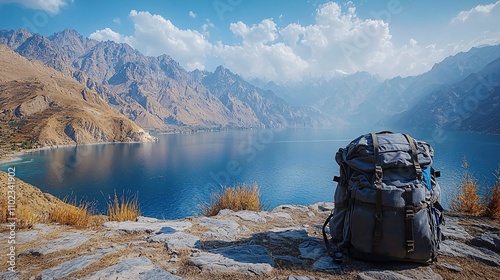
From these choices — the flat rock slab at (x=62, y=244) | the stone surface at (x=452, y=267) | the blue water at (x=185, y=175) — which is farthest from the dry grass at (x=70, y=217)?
the blue water at (x=185, y=175)

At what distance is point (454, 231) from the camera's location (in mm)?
4031

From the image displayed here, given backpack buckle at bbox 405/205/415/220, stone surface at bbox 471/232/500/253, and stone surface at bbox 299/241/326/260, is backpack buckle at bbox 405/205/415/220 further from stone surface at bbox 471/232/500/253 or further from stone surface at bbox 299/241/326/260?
stone surface at bbox 471/232/500/253

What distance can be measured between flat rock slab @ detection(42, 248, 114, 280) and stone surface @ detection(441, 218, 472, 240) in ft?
15.8

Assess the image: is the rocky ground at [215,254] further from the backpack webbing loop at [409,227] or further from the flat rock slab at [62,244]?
the backpack webbing loop at [409,227]

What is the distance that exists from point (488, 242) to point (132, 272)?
4.55 metres

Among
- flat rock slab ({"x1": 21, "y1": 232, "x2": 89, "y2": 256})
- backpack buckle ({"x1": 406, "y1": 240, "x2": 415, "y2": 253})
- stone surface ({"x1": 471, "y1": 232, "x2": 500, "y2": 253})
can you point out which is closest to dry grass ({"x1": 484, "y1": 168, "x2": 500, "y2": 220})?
stone surface ({"x1": 471, "y1": 232, "x2": 500, "y2": 253})

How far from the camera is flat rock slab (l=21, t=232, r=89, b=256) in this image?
317cm

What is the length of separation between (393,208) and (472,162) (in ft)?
253

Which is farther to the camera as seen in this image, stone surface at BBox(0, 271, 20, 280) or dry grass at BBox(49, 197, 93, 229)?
dry grass at BBox(49, 197, 93, 229)

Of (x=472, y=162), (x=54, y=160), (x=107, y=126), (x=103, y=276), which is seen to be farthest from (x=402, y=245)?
(x=107, y=126)

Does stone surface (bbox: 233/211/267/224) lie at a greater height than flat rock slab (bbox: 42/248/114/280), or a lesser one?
lesser

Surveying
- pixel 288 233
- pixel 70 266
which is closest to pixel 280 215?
pixel 288 233

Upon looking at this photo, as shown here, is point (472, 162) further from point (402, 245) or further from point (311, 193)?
point (402, 245)

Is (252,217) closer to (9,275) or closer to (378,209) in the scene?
(378,209)
